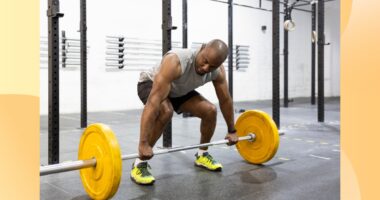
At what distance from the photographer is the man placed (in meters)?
2.03

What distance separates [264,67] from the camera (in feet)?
33.3

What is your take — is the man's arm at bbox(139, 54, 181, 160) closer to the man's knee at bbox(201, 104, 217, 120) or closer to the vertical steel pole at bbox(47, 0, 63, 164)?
the man's knee at bbox(201, 104, 217, 120)

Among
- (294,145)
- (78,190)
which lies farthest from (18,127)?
(294,145)

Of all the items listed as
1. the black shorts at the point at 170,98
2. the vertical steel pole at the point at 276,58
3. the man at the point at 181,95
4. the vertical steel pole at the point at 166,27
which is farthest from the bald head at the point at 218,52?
the vertical steel pole at the point at 276,58

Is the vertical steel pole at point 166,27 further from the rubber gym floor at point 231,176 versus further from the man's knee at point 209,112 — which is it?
the man's knee at point 209,112

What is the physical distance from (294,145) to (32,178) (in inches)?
120

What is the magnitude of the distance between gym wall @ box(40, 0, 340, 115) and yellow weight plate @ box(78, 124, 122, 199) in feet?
15.0

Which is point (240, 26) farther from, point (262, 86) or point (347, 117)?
point (347, 117)

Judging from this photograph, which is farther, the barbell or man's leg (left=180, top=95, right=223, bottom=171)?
man's leg (left=180, top=95, right=223, bottom=171)

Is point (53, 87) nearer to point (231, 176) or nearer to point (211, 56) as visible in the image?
point (211, 56)

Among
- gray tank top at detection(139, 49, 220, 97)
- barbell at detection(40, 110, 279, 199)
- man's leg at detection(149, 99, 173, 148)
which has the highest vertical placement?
gray tank top at detection(139, 49, 220, 97)

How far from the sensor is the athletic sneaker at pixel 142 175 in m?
2.17

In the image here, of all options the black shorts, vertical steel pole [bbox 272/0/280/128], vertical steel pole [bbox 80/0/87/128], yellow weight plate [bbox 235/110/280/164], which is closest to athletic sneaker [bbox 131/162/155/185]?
the black shorts

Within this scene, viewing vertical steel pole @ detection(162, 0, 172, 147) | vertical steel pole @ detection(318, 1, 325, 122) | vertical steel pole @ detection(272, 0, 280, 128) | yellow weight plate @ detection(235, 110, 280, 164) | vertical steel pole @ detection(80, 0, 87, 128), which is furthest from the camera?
vertical steel pole @ detection(318, 1, 325, 122)
